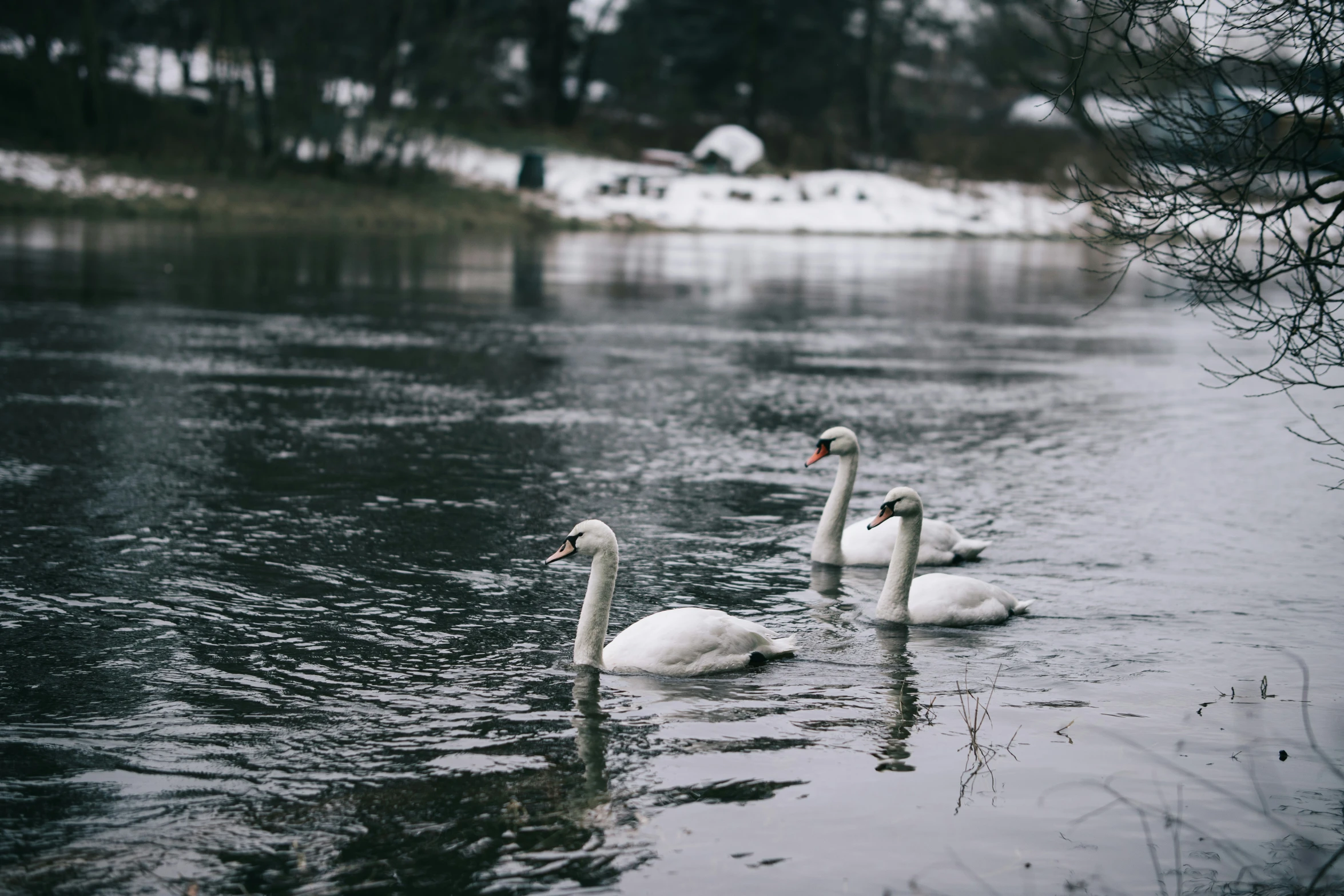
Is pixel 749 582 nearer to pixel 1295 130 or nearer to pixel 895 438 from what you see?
pixel 1295 130

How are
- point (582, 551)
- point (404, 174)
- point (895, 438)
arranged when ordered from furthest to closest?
1. point (404, 174)
2. point (895, 438)
3. point (582, 551)

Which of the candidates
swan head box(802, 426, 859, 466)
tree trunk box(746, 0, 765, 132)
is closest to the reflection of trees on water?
swan head box(802, 426, 859, 466)

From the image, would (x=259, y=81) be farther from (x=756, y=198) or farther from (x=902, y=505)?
(x=902, y=505)

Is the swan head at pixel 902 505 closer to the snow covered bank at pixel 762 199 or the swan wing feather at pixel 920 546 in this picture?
the swan wing feather at pixel 920 546

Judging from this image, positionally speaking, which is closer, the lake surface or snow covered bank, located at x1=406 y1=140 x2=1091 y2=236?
the lake surface

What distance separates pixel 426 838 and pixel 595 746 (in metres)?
1.10

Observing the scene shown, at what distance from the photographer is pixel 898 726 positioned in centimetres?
666

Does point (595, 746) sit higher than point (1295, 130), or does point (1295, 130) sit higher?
point (1295, 130)

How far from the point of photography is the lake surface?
540cm

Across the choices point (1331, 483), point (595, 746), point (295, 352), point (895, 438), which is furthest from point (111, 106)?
point (595, 746)

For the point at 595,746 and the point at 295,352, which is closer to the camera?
the point at 595,746

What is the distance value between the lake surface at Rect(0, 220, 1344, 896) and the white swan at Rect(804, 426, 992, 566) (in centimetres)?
28

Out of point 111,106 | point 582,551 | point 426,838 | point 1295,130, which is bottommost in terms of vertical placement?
point 426,838

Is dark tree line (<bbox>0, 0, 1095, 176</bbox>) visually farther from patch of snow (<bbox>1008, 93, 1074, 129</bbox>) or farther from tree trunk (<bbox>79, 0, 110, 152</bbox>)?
patch of snow (<bbox>1008, 93, 1074, 129</bbox>)
